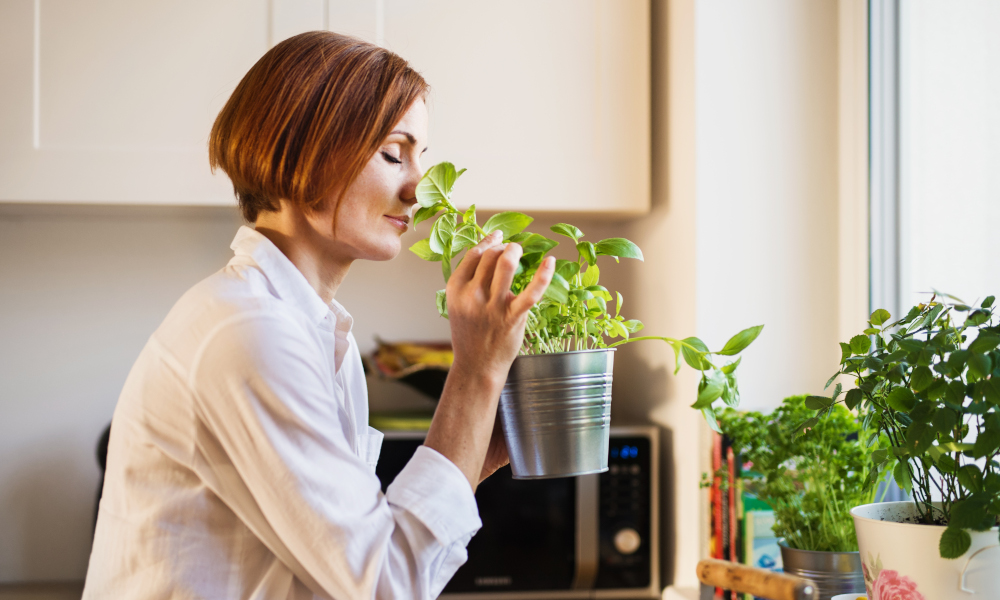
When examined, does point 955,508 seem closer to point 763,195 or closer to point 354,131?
point 354,131

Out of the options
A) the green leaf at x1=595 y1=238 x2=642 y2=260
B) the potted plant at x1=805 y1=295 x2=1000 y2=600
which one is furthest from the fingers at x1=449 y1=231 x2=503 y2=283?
the potted plant at x1=805 y1=295 x2=1000 y2=600

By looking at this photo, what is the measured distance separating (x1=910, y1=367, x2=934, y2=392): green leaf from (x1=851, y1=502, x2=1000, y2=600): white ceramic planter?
0.38 feet

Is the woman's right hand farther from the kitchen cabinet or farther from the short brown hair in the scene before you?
the kitchen cabinet

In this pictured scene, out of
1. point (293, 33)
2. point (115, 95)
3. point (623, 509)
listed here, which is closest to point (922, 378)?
point (623, 509)

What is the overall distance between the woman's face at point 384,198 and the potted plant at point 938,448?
0.41m

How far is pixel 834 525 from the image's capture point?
102cm

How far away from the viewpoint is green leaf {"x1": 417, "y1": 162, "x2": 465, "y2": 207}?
2.21ft

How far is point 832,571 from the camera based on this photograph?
38.3 inches

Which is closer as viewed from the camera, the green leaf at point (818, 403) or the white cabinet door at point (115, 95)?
the green leaf at point (818, 403)

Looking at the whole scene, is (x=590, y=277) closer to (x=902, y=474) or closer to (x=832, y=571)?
(x=902, y=474)

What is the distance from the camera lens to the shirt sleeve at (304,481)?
1.84 ft

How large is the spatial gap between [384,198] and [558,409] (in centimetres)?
25

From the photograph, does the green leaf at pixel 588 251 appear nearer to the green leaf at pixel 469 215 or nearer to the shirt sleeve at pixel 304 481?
the green leaf at pixel 469 215

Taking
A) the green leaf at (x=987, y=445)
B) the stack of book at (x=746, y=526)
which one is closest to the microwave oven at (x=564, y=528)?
the stack of book at (x=746, y=526)
